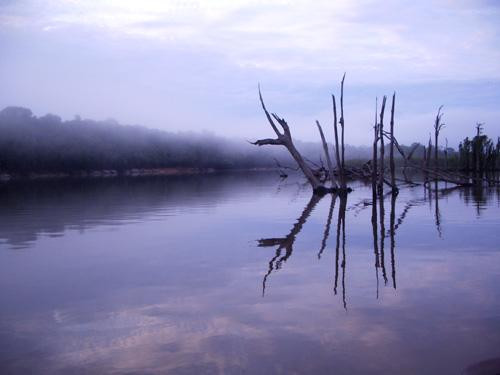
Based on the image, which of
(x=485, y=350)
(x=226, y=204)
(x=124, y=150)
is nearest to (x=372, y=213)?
(x=226, y=204)

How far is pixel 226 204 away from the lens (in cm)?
1825

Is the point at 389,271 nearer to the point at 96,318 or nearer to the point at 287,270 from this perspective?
the point at 287,270

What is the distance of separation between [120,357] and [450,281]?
397 cm

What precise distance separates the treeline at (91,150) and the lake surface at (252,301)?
69850mm

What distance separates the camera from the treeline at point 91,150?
78.3 metres

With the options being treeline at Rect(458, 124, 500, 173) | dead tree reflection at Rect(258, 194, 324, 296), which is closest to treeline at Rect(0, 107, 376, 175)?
treeline at Rect(458, 124, 500, 173)

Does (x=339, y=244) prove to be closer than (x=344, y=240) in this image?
Yes

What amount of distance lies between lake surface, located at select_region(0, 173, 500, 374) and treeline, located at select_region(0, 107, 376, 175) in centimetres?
6985

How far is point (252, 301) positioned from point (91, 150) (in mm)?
90719

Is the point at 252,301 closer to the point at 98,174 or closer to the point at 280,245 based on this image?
the point at 280,245

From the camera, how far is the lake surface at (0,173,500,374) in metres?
3.97

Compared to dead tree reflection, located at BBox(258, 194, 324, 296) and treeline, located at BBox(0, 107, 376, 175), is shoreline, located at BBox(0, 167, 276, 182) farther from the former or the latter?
dead tree reflection, located at BBox(258, 194, 324, 296)

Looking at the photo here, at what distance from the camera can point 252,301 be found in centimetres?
549

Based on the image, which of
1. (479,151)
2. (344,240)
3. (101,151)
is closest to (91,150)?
(101,151)
